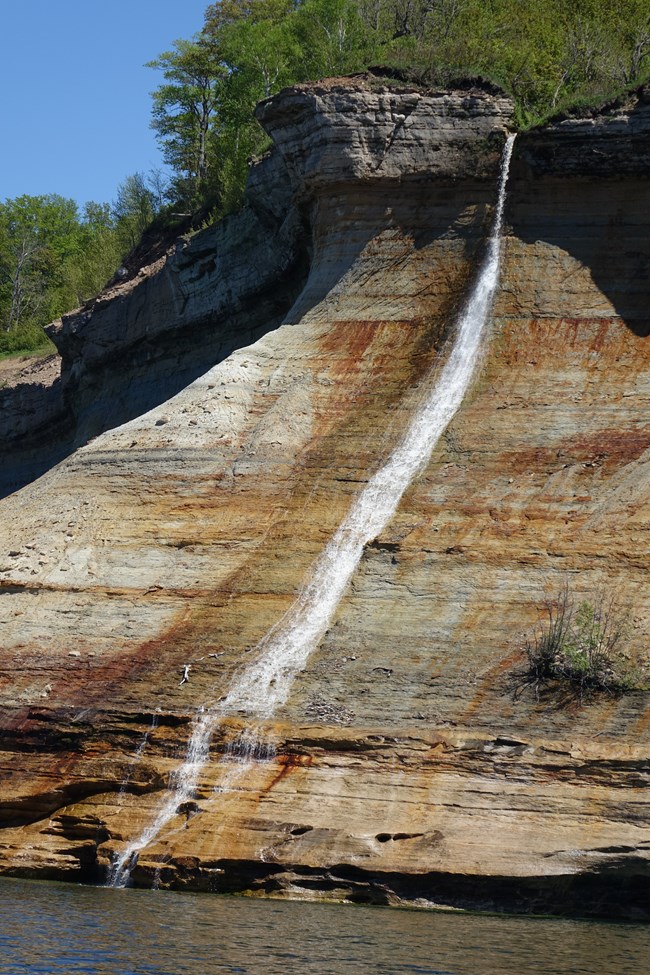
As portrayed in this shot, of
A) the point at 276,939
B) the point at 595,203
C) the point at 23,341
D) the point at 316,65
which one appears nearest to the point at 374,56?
the point at 316,65

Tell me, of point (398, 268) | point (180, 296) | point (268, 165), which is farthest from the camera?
point (180, 296)

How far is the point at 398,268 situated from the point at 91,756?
499 inches

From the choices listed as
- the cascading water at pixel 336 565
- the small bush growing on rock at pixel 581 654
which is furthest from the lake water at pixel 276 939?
the small bush growing on rock at pixel 581 654

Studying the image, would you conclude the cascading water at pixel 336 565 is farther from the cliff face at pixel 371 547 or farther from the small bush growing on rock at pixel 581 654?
the small bush growing on rock at pixel 581 654

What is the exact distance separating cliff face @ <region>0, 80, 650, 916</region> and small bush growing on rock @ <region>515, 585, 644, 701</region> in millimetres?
281

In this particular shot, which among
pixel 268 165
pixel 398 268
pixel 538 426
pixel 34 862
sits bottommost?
pixel 34 862

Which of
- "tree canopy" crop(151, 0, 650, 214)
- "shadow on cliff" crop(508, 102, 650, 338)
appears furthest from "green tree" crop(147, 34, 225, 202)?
"shadow on cliff" crop(508, 102, 650, 338)

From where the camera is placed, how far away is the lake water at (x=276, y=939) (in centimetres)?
1418

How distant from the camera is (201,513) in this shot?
24719 mm

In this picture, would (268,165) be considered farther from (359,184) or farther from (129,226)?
(129,226)

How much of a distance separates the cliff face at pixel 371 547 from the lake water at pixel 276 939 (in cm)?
83

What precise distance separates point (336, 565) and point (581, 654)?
4946mm

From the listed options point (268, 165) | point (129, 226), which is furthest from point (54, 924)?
point (129, 226)

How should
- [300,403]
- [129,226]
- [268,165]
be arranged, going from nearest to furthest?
[300,403] < [268,165] < [129,226]
